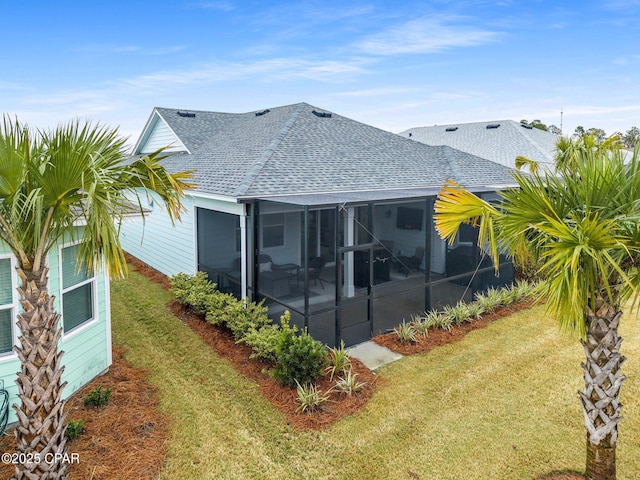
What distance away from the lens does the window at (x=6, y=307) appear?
575 cm

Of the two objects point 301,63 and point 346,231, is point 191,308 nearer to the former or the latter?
point 346,231

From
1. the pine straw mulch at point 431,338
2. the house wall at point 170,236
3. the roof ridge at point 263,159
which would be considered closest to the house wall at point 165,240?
the house wall at point 170,236

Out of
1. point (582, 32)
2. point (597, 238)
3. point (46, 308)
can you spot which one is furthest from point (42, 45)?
point (582, 32)

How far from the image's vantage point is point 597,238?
3.79 m

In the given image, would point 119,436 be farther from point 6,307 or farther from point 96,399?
point 6,307

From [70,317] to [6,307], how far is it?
3.90 ft

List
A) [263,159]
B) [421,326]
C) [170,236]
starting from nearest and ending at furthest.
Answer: [421,326]
[263,159]
[170,236]

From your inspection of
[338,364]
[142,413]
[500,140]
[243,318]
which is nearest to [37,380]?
[142,413]

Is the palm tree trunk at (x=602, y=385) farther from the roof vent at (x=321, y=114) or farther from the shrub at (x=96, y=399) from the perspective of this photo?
the roof vent at (x=321, y=114)

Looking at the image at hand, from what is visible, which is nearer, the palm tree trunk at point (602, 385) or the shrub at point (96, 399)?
the palm tree trunk at point (602, 385)

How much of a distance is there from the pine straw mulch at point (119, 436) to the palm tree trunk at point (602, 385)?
5.13 meters

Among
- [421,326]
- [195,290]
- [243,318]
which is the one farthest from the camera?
[195,290]

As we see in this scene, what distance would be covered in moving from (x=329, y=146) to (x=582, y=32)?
11.5 m

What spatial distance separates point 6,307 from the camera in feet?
19.1
